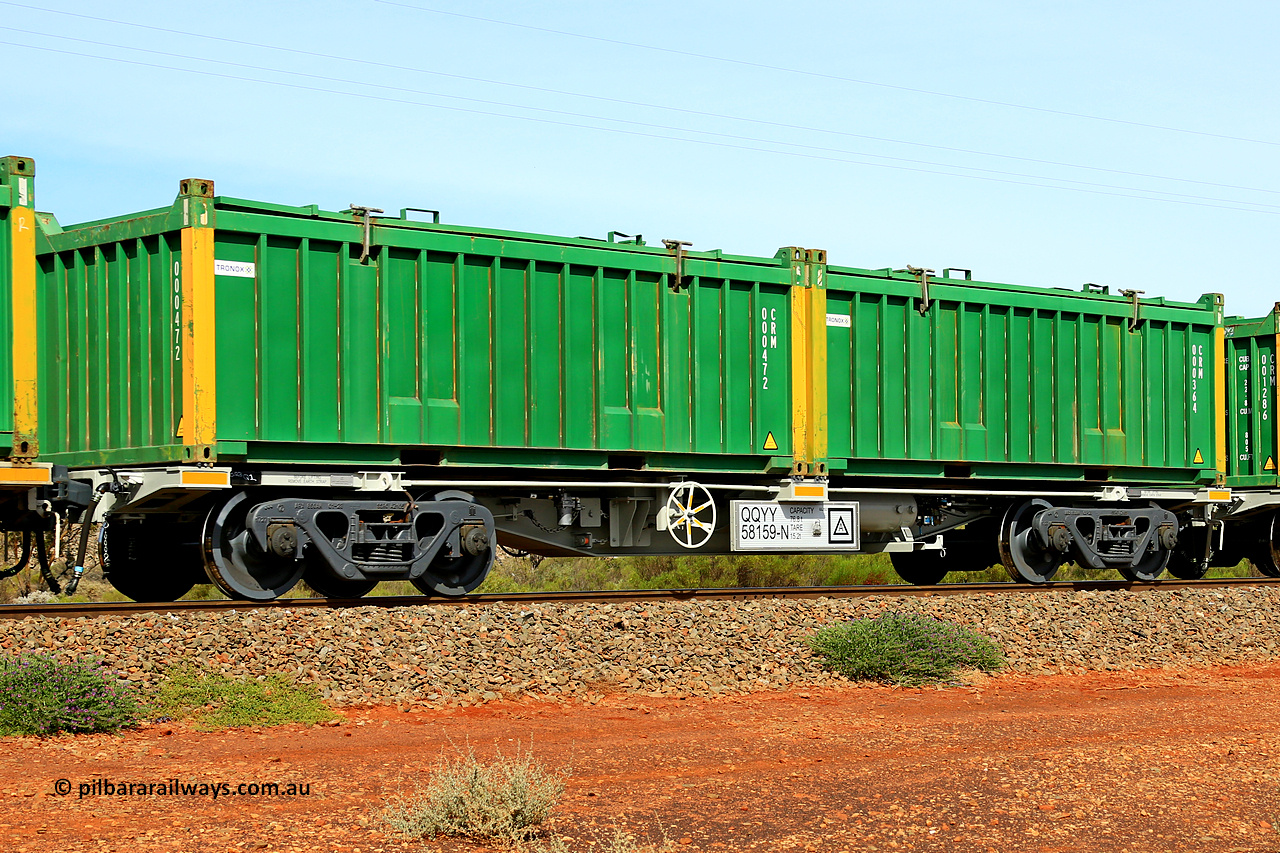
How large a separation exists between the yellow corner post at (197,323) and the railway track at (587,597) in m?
1.37

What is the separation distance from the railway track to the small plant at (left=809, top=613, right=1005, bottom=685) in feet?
5.21

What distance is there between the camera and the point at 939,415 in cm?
1611

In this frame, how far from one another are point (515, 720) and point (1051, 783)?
152 inches

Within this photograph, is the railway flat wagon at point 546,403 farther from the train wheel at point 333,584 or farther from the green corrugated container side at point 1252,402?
the green corrugated container side at point 1252,402

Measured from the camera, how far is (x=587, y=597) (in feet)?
44.7

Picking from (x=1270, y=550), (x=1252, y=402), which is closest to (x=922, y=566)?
(x=1270, y=550)

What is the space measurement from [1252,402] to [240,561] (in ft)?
48.8

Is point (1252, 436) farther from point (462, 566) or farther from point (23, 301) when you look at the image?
point (23, 301)

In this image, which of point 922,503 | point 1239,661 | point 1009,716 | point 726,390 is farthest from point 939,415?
point 1009,716

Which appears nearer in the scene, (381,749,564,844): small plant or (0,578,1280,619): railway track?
(381,749,564,844): small plant

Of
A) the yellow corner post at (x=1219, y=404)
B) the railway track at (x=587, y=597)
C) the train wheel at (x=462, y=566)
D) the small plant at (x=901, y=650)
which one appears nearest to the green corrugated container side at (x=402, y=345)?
the train wheel at (x=462, y=566)

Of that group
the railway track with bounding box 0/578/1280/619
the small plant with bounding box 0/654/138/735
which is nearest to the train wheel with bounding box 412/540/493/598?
the railway track with bounding box 0/578/1280/619

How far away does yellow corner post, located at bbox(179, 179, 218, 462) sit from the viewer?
461 inches

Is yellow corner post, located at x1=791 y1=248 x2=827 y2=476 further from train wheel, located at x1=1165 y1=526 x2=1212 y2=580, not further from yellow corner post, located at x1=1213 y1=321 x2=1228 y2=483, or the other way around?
train wheel, located at x1=1165 y1=526 x2=1212 y2=580
